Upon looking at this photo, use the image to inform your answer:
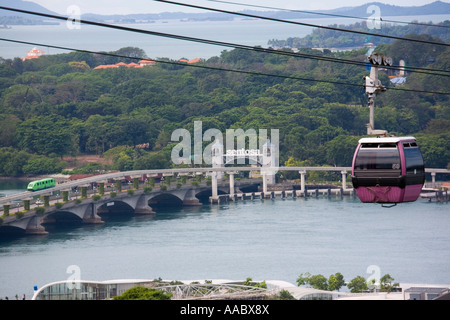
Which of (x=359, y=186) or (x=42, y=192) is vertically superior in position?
(x=359, y=186)

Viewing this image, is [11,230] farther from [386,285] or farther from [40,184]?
[386,285]

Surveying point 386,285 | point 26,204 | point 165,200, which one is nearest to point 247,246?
point 26,204

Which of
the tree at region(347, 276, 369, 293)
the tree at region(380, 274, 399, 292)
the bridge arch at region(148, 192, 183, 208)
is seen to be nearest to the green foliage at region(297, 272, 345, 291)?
the tree at region(347, 276, 369, 293)

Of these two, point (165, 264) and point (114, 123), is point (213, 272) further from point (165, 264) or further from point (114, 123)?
point (114, 123)

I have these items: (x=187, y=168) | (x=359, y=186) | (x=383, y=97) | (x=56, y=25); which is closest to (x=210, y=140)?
(x=187, y=168)

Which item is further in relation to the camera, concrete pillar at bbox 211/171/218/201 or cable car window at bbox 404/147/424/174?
concrete pillar at bbox 211/171/218/201

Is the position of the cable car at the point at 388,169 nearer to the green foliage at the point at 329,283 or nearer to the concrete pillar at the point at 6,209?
the green foliage at the point at 329,283

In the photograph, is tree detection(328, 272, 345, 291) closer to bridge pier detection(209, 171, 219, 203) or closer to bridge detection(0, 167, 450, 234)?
bridge detection(0, 167, 450, 234)
